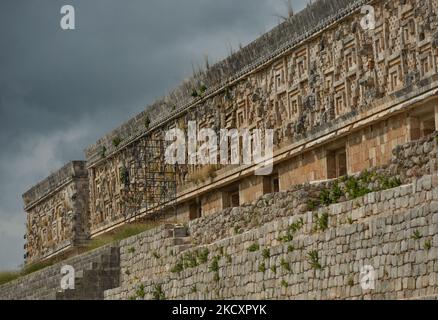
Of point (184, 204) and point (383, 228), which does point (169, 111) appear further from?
point (383, 228)

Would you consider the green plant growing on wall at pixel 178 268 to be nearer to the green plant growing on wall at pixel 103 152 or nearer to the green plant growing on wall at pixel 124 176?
the green plant growing on wall at pixel 124 176

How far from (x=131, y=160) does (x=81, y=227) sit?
210 inches

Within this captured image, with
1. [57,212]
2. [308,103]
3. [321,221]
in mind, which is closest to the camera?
[321,221]

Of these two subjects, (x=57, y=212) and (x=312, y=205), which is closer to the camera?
(x=312, y=205)

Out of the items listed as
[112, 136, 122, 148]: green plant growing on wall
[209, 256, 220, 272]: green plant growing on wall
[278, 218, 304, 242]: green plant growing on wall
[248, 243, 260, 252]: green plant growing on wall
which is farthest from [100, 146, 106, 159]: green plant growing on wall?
[278, 218, 304, 242]: green plant growing on wall

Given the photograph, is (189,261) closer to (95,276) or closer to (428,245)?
(95,276)

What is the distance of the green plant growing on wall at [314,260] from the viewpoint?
17.9 metres

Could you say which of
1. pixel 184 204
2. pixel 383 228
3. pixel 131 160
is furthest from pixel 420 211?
pixel 131 160

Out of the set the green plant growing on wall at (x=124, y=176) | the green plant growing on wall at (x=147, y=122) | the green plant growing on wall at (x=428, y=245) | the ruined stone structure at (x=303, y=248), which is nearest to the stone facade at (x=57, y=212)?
the green plant growing on wall at (x=124, y=176)

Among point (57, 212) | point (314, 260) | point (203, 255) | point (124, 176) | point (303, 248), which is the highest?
point (57, 212)

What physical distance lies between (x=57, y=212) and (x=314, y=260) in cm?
2263

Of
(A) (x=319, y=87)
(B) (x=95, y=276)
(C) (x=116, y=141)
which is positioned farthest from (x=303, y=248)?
(C) (x=116, y=141)

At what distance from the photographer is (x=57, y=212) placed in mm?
39812

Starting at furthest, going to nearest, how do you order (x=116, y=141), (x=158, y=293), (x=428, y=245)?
(x=116, y=141) → (x=158, y=293) → (x=428, y=245)
